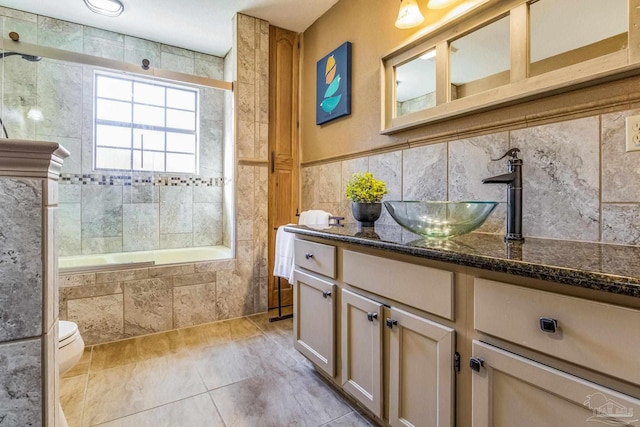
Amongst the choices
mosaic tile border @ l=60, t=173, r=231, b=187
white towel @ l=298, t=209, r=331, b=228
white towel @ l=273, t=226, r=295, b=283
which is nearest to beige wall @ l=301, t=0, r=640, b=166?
white towel @ l=298, t=209, r=331, b=228

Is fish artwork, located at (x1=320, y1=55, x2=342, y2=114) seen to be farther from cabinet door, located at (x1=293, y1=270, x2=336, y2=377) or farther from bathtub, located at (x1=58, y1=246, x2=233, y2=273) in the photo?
bathtub, located at (x1=58, y1=246, x2=233, y2=273)

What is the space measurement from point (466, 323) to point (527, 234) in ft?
2.01

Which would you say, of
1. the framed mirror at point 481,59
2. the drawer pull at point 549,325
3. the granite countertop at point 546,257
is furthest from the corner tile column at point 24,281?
the framed mirror at point 481,59

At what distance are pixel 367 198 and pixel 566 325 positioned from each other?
1160mm

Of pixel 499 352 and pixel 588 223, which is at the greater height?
pixel 588 223

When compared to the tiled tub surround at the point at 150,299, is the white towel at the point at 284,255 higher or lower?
higher

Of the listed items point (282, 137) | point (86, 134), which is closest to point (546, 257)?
A: point (282, 137)

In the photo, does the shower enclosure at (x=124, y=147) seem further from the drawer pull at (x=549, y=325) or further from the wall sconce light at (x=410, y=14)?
the drawer pull at (x=549, y=325)

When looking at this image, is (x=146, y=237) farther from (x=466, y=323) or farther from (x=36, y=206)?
(x=466, y=323)

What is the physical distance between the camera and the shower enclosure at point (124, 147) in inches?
105

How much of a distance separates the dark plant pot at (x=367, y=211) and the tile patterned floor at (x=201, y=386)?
926mm

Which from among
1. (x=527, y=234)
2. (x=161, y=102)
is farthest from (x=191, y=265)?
(x=527, y=234)

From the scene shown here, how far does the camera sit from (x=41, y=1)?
2602 mm

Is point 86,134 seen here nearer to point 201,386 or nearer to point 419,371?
point 201,386
